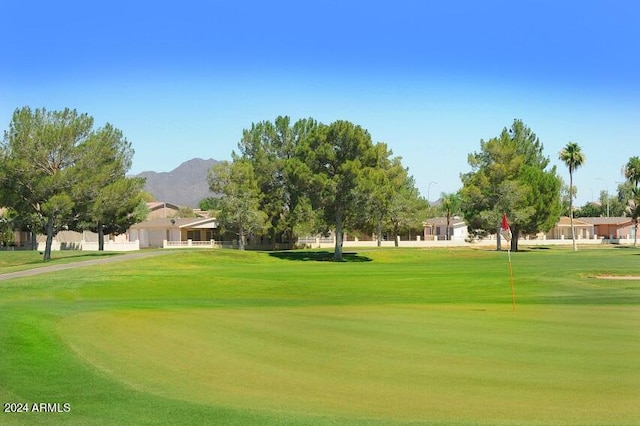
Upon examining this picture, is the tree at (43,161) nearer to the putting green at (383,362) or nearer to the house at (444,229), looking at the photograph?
the putting green at (383,362)

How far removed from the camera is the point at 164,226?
339 feet

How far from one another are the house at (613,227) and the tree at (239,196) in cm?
8952

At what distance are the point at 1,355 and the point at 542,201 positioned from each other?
293ft

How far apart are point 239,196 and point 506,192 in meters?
35.5

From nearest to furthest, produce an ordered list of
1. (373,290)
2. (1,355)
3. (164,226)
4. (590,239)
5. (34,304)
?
(1,355), (34,304), (373,290), (164,226), (590,239)

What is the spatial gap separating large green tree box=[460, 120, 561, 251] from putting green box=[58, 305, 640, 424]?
71.1 meters

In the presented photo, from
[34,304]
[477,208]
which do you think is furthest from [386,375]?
[477,208]

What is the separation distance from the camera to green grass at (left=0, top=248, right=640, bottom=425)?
9.48 metres

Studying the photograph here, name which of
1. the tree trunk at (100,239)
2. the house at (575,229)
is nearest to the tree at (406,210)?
the tree trunk at (100,239)

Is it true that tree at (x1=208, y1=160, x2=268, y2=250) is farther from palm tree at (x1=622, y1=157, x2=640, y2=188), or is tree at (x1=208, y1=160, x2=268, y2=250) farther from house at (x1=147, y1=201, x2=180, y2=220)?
palm tree at (x1=622, y1=157, x2=640, y2=188)

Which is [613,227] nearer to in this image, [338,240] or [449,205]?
[449,205]

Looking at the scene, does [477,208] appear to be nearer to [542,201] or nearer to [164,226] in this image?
[542,201]

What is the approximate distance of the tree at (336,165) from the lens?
240 ft

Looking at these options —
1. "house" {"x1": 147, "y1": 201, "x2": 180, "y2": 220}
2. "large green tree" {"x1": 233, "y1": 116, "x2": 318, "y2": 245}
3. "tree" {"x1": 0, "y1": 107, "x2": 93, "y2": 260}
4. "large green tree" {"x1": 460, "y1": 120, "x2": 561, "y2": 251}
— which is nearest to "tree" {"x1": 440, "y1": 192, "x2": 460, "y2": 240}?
"large green tree" {"x1": 460, "y1": 120, "x2": 561, "y2": 251}
